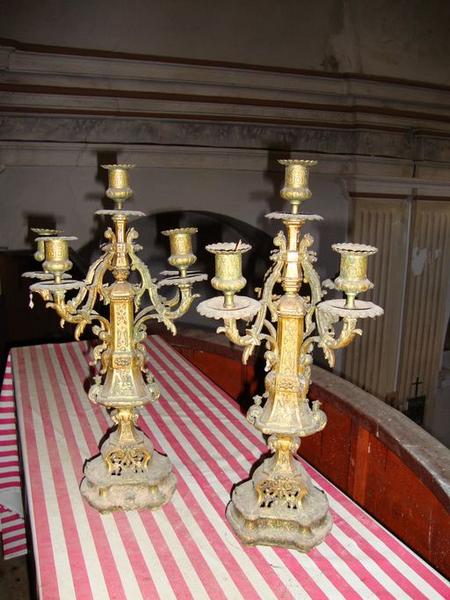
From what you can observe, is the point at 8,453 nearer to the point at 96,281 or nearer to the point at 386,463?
the point at 96,281

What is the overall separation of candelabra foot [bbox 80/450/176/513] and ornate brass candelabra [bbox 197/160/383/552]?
236 mm

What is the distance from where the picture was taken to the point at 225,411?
228cm

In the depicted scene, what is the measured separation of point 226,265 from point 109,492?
855 millimetres

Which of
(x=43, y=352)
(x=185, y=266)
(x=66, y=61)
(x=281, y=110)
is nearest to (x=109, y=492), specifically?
(x=185, y=266)

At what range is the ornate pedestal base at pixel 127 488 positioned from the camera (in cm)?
157

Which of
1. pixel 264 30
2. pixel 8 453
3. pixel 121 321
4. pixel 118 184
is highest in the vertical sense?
pixel 264 30

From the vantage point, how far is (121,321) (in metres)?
1.55

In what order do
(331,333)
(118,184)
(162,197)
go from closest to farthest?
1. (331,333)
2. (118,184)
3. (162,197)

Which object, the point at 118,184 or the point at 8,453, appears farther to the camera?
the point at 8,453

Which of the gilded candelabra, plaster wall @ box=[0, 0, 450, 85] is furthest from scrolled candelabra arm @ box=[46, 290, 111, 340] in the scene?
plaster wall @ box=[0, 0, 450, 85]

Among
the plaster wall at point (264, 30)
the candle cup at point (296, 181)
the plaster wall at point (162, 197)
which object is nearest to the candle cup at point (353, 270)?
the candle cup at point (296, 181)

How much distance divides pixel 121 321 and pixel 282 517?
2.46 ft

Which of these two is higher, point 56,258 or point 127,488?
point 56,258

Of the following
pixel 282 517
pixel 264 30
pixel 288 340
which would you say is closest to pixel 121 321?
pixel 288 340
